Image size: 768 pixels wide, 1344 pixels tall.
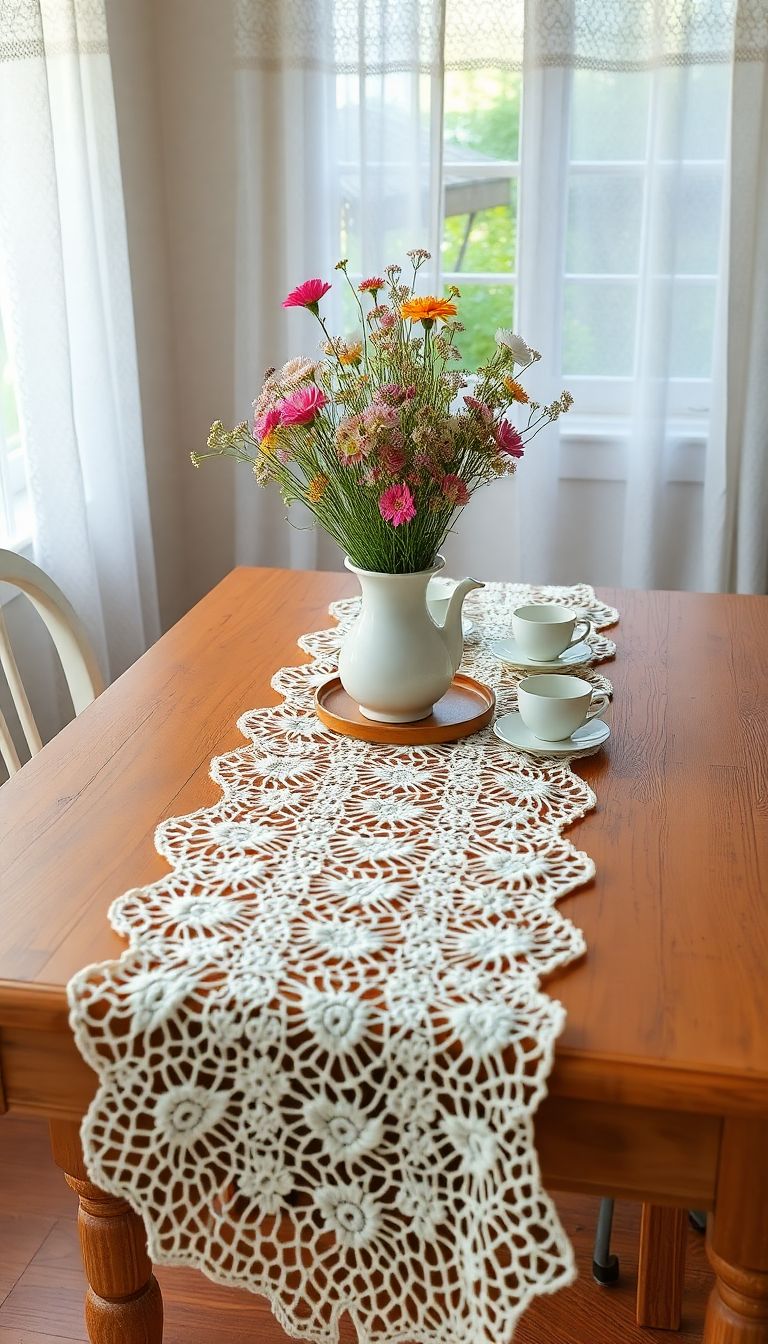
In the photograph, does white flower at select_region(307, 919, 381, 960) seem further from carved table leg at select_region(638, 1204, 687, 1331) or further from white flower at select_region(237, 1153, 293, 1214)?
carved table leg at select_region(638, 1204, 687, 1331)

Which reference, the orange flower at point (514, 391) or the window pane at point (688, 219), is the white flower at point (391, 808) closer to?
the orange flower at point (514, 391)

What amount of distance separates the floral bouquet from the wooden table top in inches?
12.0

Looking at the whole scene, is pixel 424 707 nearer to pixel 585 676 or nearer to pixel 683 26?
pixel 585 676

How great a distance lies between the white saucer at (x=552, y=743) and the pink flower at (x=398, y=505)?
292 millimetres

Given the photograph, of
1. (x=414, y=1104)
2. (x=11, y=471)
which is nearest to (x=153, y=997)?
(x=414, y=1104)

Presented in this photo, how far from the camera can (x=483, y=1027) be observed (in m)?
0.90

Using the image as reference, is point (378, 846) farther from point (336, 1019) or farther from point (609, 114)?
point (609, 114)

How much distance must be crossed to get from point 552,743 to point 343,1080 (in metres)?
0.53

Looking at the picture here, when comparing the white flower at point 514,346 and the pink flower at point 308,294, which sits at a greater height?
the pink flower at point 308,294

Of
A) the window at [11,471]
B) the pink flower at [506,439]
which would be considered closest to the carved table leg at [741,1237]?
the pink flower at [506,439]

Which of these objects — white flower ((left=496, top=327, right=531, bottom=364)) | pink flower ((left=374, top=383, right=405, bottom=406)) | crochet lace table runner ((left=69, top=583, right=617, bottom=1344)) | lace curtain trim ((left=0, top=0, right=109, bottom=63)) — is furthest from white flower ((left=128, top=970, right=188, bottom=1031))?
lace curtain trim ((left=0, top=0, right=109, bottom=63))

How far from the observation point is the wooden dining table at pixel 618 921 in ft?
2.97

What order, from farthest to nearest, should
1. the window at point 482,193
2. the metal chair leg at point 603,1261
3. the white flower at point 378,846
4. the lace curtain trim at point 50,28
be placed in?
1. the window at point 482,193
2. the lace curtain trim at point 50,28
3. the metal chair leg at point 603,1261
4. the white flower at point 378,846

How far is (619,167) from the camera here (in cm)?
283
